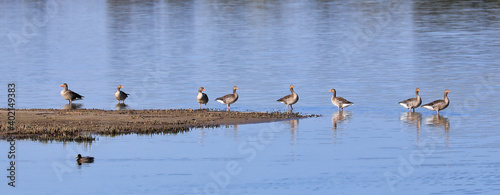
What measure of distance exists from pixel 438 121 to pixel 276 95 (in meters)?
11.4

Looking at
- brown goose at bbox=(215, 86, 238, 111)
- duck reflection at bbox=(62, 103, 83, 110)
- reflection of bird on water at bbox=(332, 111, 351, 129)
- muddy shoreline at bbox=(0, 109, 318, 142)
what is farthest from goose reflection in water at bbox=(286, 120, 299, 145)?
duck reflection at bbox=(62, 103, 83, 110)

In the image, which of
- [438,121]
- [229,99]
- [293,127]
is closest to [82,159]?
[293,127]

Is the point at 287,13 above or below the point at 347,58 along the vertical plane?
above

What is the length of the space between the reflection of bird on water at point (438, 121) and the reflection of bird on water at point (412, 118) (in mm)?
365

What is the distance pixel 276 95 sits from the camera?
4947 centimetres

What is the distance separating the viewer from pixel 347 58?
235 feet

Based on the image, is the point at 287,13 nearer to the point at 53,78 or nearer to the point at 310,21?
the point at 310,21

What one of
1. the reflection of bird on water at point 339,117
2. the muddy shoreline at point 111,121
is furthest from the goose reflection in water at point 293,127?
the reflection of bird on water at point 339,117

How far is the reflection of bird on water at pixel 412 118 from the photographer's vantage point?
39.7 meters

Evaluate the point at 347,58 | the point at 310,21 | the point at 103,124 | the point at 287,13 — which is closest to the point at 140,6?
the point at 287,13

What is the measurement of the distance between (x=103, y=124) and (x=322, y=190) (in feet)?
42.3

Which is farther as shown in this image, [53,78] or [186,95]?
[53,78]

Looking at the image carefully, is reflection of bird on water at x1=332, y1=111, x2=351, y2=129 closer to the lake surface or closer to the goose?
the lake surface

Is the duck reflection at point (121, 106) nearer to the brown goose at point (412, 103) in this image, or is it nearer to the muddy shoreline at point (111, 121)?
the muddy shoreline at point (111, 121)
